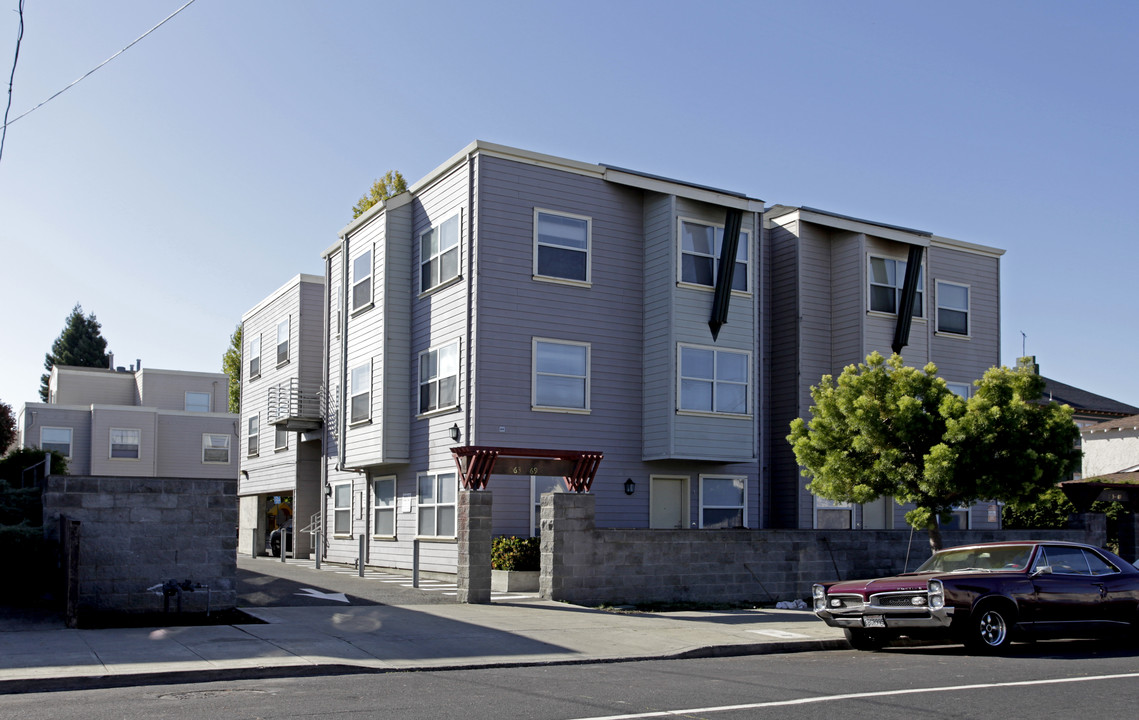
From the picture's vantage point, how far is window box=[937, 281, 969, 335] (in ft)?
94.0

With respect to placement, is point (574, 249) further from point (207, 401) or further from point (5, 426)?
point (207, 401)

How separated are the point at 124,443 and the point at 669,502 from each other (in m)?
34.1

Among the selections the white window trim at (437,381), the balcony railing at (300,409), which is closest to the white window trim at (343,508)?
the balcony railing at (300,409)

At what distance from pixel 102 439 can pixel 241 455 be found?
1537 cm

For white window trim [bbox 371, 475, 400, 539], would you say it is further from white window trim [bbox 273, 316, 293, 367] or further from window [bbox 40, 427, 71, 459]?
window [bbox 40, 427, 71, 459]

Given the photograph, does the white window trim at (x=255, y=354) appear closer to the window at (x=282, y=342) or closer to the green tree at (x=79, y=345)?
the window at (x=282, y=342)

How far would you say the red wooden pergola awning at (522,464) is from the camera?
18.8 meters

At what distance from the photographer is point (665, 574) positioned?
740 inches

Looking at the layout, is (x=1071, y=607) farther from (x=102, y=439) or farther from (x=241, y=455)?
(x=102, y=439)

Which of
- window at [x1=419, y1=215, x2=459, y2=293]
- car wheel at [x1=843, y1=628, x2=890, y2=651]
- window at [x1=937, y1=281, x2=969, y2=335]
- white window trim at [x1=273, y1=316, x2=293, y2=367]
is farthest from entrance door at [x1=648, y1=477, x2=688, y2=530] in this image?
white window trim at [x1=273, y1=316, x2=293, y2=367]

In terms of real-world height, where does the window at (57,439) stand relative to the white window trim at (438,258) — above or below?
below

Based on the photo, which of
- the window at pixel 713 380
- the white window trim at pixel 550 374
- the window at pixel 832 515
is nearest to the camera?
the white window trim at pixel 550 374

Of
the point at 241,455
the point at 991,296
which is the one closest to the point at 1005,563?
the point at 991,296

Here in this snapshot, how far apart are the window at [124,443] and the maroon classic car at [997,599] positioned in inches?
1683
